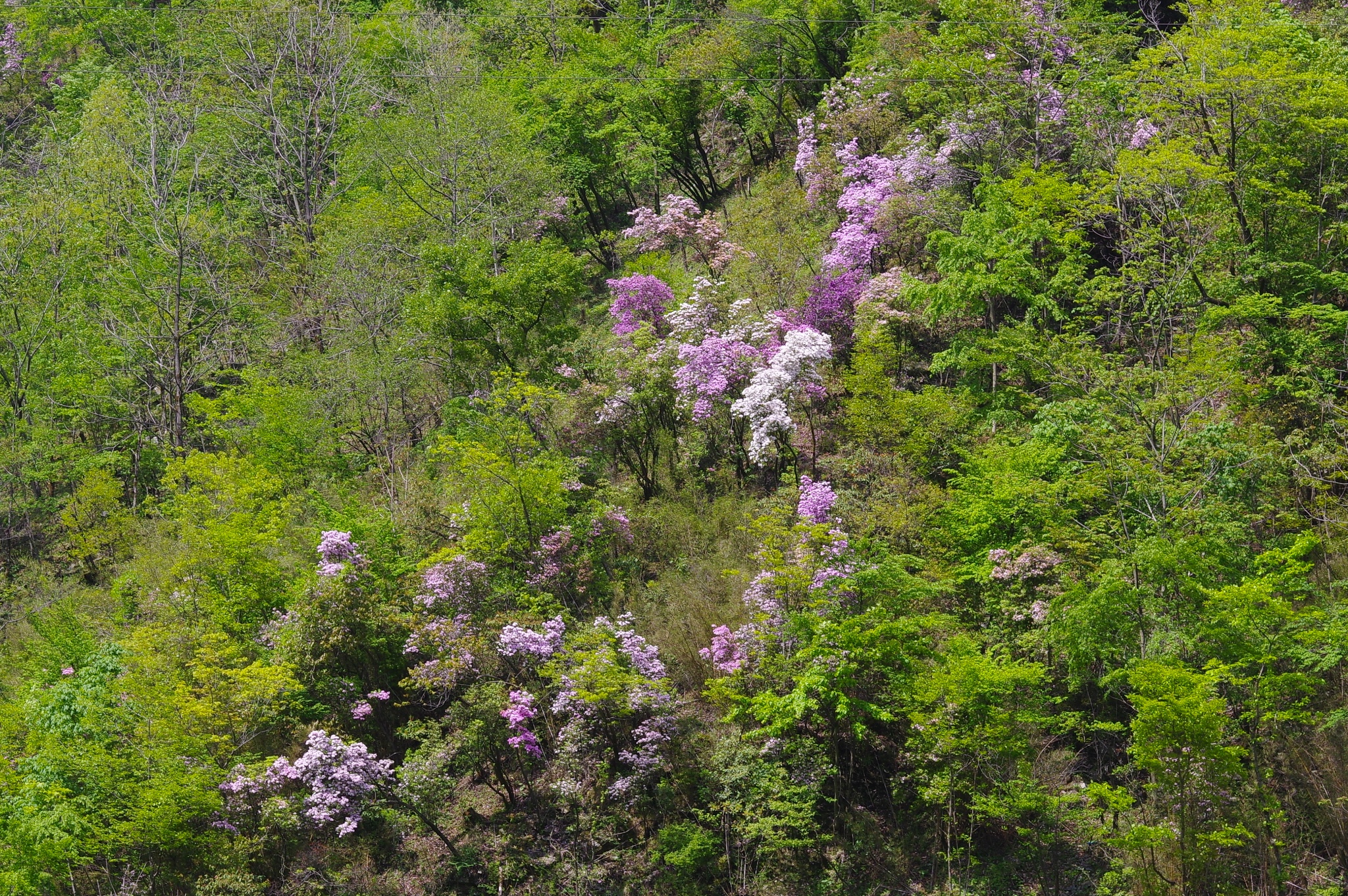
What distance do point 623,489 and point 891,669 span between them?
8.61m

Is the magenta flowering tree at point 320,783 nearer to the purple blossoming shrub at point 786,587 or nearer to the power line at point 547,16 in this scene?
the purple blossoming shrub at point 786,587

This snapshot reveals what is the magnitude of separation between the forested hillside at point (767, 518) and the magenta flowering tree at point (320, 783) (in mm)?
81

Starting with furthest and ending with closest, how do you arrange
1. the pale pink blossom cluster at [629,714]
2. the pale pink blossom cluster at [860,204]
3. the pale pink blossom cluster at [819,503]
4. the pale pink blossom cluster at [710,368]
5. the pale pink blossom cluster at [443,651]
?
the pale pink blossom cluster at [860,204] < the pale pink blossom cluster at [710,368] < the pale pink blossom cluster at [819,503] < the pale pink blossom cluster at [443,651] < the pale pink blossom cluster at [629,714]

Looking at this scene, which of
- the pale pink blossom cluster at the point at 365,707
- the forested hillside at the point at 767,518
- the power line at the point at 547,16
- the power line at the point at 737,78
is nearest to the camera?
the forested hillside at the point at 767,518

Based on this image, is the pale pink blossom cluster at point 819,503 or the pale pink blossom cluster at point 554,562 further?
the pale pink blossom cluster at point 554,562

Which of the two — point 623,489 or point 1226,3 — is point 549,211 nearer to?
point 623,489

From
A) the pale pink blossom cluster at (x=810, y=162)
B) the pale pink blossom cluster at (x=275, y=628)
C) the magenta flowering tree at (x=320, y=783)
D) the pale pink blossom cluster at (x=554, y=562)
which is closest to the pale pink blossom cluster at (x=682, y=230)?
the pale pink blossom cluster at (x=810, y=162)

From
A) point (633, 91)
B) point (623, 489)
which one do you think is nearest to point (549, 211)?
point (633, 91)

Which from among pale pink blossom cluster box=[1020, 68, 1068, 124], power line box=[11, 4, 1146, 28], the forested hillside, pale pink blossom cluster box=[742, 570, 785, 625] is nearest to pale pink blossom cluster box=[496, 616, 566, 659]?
the forested hillside

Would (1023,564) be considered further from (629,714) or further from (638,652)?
(629,714)

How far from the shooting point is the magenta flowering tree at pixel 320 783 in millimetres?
15297

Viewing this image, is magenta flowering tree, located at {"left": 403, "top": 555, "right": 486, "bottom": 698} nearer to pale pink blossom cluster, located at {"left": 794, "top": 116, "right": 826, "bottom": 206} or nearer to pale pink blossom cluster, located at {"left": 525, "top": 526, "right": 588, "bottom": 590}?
pale pink blossom cluster, located at {"left": 525, "top": 526, "right": 588, "bottom": 590}

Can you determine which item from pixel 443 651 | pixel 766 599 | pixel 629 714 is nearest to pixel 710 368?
pixel 766 599

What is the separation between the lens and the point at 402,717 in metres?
19.2
